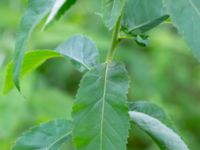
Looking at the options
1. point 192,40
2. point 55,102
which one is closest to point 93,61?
point 192,40

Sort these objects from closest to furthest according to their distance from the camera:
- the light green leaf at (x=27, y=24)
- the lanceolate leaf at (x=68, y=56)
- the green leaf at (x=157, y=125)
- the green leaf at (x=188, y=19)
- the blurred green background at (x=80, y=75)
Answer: the green leaf at (x=188, y=19) → the light green leaf at (x=27, y=24) → the green leaf at (x=157, y=125) → the lanceolate leaf at (x=68, y=56) → the blurred green background at (x=80, y=75)

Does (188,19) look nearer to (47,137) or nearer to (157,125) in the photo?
(157,125)

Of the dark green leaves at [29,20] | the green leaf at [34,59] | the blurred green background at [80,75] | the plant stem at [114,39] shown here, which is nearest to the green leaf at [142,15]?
the plant stem at [114,39]

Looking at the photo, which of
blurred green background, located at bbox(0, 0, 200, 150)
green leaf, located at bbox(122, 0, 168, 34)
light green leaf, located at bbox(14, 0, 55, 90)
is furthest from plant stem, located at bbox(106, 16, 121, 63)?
blurred green background, located at bbox(0, 0, 200, 150)

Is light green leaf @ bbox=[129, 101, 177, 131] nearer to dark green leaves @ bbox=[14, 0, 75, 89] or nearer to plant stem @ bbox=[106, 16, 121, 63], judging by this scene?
plant stem @ bbox=[106, 16, 121, 63]

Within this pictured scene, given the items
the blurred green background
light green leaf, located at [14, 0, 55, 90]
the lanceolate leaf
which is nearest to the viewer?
light green leaf, located at [14, 0, 55, 90]

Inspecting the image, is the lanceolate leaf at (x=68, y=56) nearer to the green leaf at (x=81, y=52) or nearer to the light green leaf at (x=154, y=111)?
the green leaf at (x=81, y=52)
